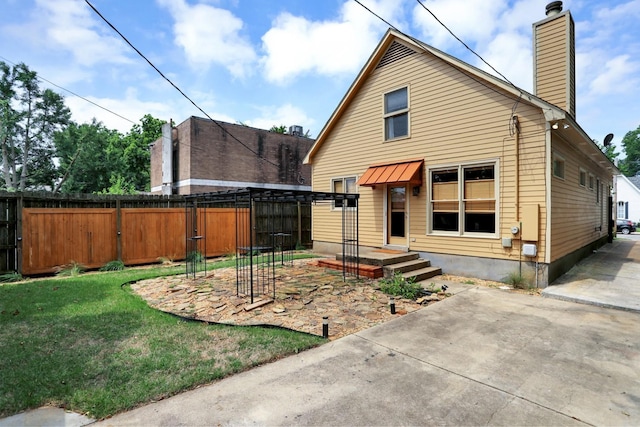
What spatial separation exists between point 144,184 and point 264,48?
2921 cm

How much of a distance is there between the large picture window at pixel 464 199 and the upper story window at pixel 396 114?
1770mm

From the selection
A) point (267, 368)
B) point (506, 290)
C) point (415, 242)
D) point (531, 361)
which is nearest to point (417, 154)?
point (415, 242)

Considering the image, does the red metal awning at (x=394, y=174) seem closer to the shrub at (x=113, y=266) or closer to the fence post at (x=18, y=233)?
the shrub at (x=113, y=266)

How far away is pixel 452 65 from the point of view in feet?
26.8

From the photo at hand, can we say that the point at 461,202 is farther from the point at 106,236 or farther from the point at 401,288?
the point at 106,236

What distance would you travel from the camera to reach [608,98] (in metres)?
16.5

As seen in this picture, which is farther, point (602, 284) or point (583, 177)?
point (583, 177)

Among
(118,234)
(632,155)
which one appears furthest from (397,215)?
(632,155)

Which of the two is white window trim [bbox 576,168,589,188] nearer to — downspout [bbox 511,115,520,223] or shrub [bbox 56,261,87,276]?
downspout [bbox 511,115,520,223]

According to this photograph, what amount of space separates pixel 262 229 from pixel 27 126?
32186 millimetres

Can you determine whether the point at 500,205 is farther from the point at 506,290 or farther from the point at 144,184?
the point at 144,184

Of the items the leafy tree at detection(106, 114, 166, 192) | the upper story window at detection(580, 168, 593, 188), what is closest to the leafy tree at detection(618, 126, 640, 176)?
the upper story window at detection(580, 168, 593, 188)

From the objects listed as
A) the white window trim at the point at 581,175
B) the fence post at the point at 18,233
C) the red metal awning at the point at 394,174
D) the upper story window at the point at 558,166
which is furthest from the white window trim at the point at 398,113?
the fence post at the point at 18,233

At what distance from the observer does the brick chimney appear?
25.2ft
